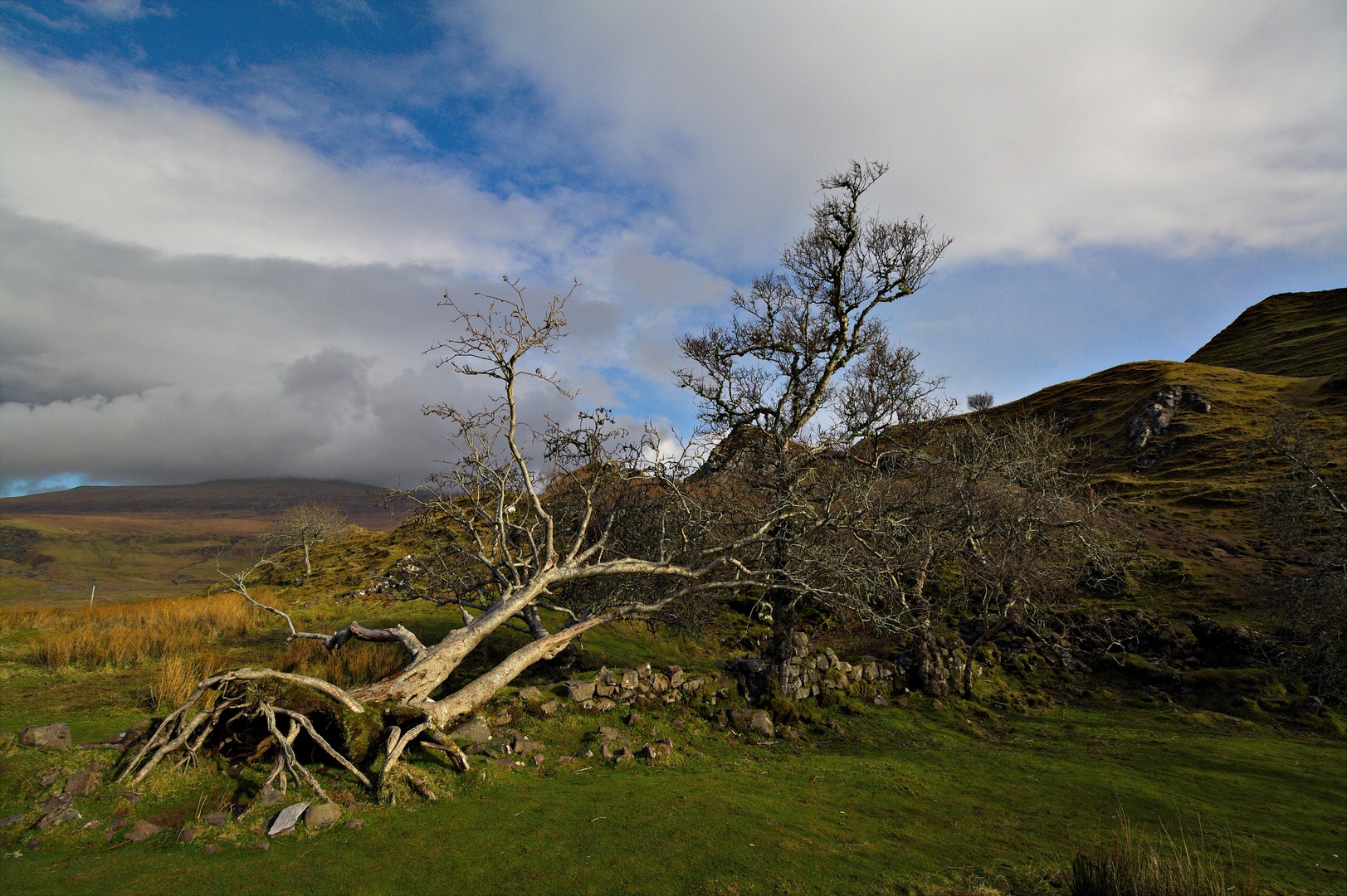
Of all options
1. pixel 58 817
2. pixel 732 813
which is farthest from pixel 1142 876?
pixel 58 817

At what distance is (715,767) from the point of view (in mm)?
9312

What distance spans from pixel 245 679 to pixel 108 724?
2.41 meters

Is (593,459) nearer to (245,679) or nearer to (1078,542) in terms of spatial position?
(245,679)

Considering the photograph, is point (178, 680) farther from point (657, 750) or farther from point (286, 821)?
point (657, 750)

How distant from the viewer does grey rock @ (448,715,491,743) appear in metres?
8.71

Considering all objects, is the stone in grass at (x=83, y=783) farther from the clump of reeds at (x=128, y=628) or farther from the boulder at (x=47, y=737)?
the clump of reeds at (x=128, y=628)

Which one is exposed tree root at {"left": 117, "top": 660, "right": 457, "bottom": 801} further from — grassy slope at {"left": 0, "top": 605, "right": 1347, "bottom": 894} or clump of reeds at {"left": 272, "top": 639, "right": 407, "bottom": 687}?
clump of reeds at {"left": 272, "top": 639, "right": 407, "bottom": 687}

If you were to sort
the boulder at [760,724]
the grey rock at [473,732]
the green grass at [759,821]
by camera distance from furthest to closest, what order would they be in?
1. the boulder at [760,724]
2. the grey rock at [473,732]
3. the green grass at [759,821]

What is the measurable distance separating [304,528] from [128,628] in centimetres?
3806

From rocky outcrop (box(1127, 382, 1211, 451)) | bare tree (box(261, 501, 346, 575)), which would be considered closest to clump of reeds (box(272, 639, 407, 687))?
bare tree (box(261, 501, 346, 575))

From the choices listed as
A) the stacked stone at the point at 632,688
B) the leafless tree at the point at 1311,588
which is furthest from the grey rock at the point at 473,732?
the leafless tree at the point at 1311,588

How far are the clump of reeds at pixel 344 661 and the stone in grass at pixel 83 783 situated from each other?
149 inches

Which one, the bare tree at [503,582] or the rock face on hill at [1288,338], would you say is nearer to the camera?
the bare tree at [503,582]

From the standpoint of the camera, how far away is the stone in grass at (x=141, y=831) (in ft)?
18.1
